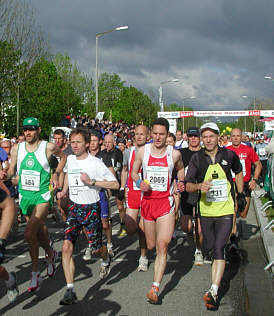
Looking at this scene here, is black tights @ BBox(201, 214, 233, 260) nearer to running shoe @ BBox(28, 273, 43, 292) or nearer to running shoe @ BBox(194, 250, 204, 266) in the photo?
running shoe @ BBox(194, 250, 204, 266)

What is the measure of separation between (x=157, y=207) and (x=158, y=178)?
0.35 metres

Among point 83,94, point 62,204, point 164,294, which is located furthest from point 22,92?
point 83,94

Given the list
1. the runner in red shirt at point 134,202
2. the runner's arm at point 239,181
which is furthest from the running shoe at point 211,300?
the runner's arm at point 239,181

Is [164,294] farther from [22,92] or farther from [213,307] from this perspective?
[22,92]

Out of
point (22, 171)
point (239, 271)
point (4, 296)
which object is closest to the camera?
point (4, 296)

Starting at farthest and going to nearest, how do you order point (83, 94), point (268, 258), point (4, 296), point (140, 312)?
point (83, 94) → point (268, 258) → point (4, 296) → point (140, 312)

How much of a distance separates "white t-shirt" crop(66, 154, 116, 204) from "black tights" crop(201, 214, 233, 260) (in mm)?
1256

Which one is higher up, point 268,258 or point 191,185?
point 191,185

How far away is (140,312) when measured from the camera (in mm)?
4711

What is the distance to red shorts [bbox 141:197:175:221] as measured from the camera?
17.8 ft

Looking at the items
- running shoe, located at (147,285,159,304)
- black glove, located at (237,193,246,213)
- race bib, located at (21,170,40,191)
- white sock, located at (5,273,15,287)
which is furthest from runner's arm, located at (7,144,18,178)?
black glove, located at (237,193,246,213)

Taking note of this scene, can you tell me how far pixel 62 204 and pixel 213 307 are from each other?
3.95 m

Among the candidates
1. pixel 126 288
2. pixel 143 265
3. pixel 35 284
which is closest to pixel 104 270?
pixel 126 288

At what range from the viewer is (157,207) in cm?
544
